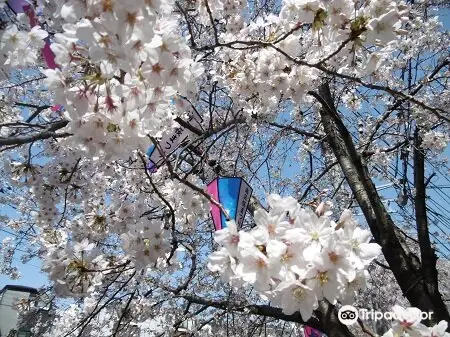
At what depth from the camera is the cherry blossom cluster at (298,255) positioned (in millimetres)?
1219

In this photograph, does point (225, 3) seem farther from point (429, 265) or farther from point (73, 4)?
point (429, 265)

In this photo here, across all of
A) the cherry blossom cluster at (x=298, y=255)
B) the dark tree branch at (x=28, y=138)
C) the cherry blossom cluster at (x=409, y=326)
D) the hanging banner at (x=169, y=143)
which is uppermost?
the hanging banner at (x=169, y=143)

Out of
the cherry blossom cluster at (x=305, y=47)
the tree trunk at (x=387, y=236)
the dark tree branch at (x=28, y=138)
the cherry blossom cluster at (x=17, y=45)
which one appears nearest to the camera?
the cherry blossom cluster at (x=17, y=45)

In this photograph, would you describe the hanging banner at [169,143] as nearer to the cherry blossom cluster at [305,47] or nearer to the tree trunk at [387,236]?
the cherry blossom cluster at [305,47]

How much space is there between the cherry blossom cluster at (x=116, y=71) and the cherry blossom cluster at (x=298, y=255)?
528mm

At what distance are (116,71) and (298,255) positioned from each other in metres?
0.80

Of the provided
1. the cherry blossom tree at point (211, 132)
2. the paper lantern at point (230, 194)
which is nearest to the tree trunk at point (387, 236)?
the cherry blossom tree at point (211, 132)

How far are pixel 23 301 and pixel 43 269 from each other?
252cm

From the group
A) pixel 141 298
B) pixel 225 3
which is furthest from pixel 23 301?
pixel 225 3

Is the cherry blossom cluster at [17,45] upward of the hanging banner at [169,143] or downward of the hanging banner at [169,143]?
downward

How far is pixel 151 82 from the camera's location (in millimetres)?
1356

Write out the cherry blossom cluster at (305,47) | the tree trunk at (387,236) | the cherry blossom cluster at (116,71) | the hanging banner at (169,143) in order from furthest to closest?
the tree trunk at (387,236) → the hanging banner at (169,143) → the cherry blossom cluster at (305,47) → the cherry blossom cluster at (116,71)

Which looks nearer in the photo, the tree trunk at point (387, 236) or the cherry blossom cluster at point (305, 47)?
the cherry blossom cluster at point (305, 47)

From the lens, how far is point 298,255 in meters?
1.23
